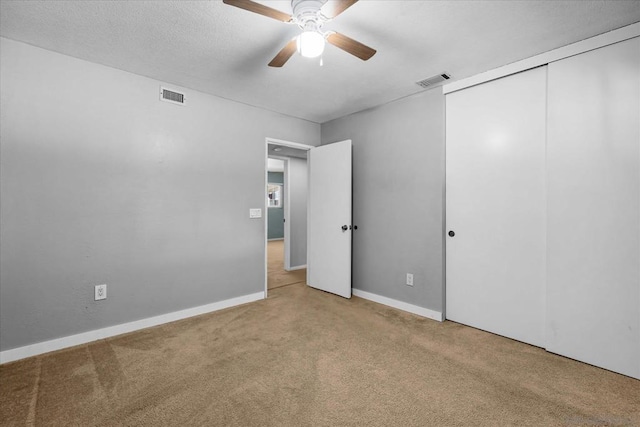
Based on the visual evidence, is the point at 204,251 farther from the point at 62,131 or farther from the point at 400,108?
the point at 400,108

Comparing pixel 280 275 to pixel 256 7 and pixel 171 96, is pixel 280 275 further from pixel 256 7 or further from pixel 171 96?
pixel 256 7

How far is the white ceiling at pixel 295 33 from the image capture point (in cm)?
185

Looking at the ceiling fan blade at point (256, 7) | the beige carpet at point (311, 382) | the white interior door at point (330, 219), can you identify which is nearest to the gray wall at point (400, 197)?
the white interior door at point (330, 219)

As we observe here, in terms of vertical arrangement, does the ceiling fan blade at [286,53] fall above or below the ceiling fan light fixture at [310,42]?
above

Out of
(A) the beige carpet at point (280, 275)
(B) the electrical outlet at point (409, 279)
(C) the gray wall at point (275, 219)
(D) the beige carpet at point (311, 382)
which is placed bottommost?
(D) the beige carpet at point (311, 382)

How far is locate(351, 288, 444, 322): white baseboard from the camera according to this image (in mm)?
3086

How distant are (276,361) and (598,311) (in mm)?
2527

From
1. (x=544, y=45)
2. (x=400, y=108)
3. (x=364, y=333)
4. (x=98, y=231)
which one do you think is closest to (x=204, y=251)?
(x=98, y=231)

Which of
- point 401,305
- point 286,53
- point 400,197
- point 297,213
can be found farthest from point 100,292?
point 297,213

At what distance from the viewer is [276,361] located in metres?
2.24

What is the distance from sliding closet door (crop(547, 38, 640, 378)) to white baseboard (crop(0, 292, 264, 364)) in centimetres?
329

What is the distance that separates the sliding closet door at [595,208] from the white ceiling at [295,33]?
1.14 ft

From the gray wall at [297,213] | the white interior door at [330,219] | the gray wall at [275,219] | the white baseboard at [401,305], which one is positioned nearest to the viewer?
the white baseboard at [401,305]

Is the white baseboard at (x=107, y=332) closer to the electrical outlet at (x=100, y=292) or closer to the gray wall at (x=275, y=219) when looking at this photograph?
the electrical outlet at (x=100, y=292)
